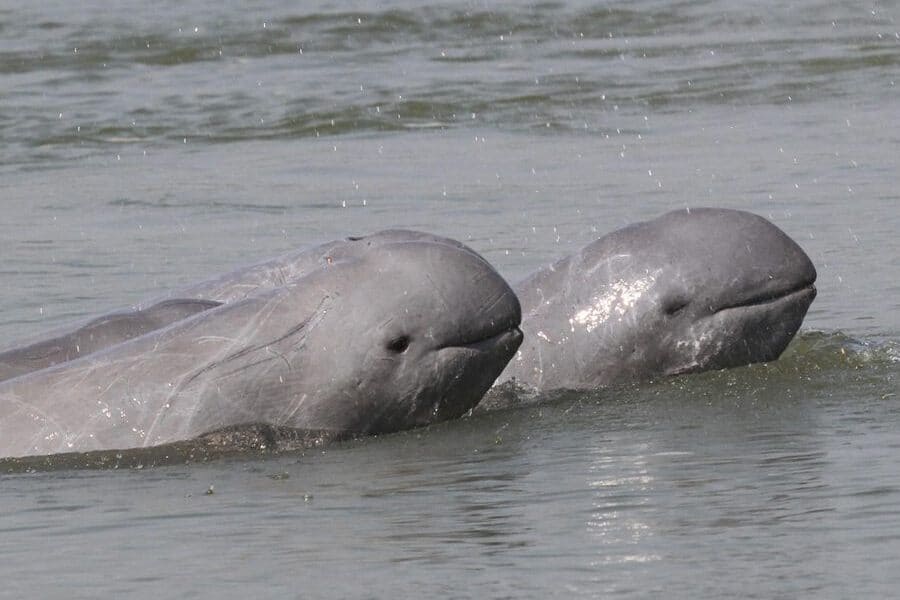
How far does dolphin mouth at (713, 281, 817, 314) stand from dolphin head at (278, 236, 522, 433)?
168cm

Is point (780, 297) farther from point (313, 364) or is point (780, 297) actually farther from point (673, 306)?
point (313, 364)

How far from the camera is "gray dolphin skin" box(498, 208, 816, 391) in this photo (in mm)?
11188

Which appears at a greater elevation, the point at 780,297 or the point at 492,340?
the point at 492,340

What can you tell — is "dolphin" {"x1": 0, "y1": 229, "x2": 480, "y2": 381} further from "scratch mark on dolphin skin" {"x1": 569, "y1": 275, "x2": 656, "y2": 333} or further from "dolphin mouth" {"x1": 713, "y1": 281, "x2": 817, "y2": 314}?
"dolphin mouth" {"x1": 713, "y1": 281, "x2": 817, "y2": 314}

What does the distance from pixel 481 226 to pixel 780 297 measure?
18.0ft

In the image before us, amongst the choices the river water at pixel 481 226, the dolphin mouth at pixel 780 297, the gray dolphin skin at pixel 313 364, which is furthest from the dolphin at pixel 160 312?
the dolphin mouth at pixel 780 297

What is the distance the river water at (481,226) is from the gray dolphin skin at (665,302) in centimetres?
20

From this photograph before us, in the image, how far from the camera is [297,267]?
466 inches

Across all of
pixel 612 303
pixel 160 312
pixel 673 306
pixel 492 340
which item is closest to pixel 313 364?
pixel 492 340

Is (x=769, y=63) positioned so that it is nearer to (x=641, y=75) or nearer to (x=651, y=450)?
(x=641, y=75)

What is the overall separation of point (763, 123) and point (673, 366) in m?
9.97

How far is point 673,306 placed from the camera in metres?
11.4

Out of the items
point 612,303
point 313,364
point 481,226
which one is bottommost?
point 481,226

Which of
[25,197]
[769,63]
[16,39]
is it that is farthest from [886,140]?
[16,39]
